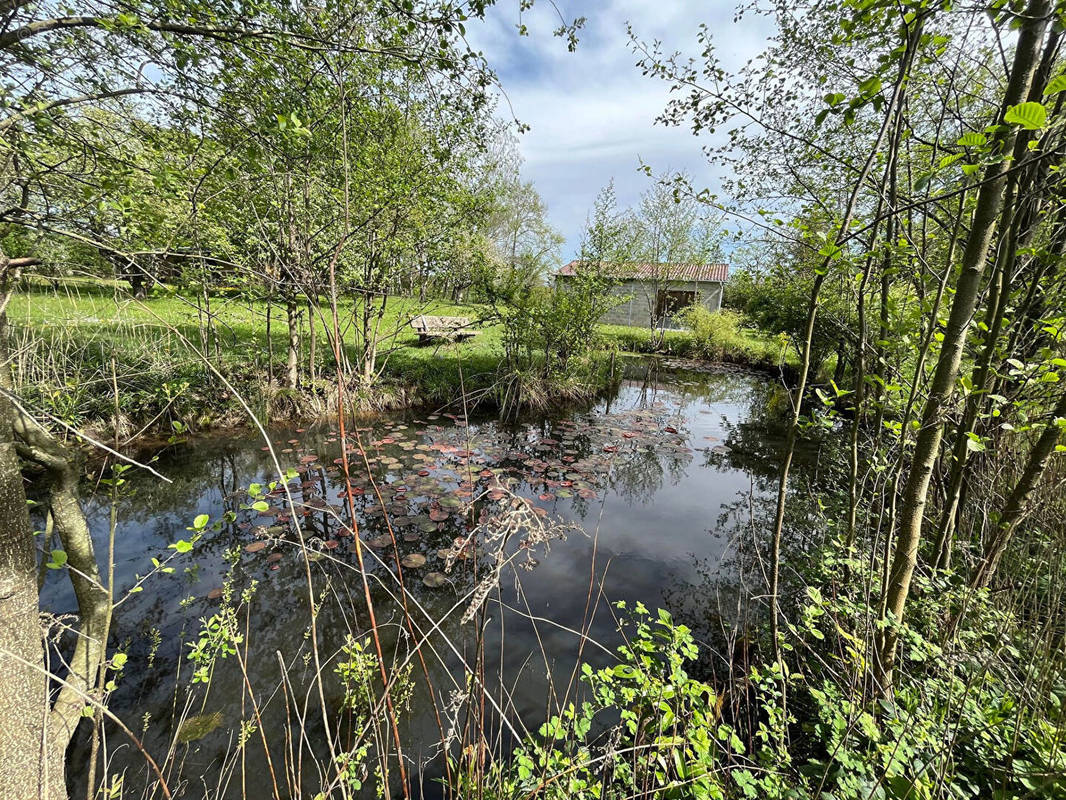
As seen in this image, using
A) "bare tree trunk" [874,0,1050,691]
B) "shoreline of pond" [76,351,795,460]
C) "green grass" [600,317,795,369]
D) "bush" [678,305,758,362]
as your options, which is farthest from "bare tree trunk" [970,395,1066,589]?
"bush" [678,305,758,362]

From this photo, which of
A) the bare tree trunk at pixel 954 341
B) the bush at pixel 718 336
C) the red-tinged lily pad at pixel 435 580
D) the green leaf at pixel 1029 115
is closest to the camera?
the green leaf at pixel 1029 115

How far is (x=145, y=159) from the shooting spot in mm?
2658

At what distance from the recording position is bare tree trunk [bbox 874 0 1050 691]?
177cm

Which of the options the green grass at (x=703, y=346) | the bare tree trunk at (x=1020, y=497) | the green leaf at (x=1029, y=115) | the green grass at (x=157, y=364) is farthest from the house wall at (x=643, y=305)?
the green leaf at (x=1029, y=115)

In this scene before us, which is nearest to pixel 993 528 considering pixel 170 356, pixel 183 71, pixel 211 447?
pixel 183 71

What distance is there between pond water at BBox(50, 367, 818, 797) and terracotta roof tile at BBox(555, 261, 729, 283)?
5.28m

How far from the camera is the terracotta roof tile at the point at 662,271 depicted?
11484 mm

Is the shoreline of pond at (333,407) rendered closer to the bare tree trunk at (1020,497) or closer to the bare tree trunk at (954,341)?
the bare tree trunk at (1020,497)

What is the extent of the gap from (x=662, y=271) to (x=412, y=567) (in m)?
17.9

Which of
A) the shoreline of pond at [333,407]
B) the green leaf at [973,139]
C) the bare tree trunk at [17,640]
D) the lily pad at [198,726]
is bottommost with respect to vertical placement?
the lily pad at [198,726]

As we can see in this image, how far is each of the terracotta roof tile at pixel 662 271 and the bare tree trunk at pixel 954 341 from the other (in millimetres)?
9423

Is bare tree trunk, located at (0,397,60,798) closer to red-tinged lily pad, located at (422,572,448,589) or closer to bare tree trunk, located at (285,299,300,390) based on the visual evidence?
red-tinged lily pad, located at (422,572,448,589)

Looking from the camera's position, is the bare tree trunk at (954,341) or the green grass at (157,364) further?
the green grass at (157,364)

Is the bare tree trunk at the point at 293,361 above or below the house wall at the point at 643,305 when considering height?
below
